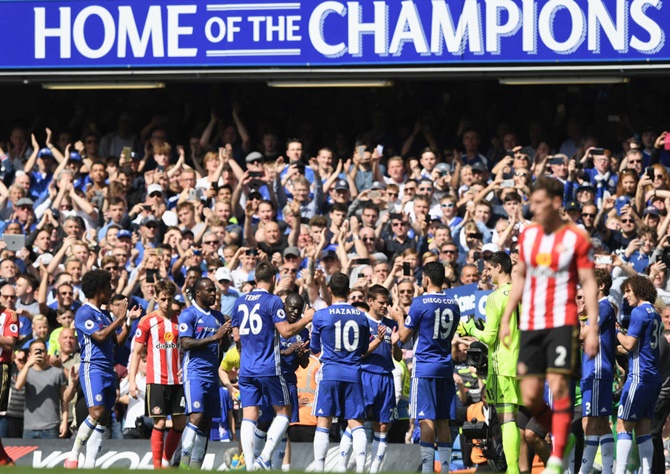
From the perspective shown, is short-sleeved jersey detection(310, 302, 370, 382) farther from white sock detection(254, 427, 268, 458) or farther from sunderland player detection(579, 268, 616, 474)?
sunderland player detection(579, 268, 616, 474)

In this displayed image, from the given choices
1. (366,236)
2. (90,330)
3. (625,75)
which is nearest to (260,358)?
(90,330)

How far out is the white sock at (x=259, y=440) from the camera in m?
15.4

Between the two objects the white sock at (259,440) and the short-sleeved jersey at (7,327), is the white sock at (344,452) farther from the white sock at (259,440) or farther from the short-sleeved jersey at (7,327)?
the short-sleeved jersey at (7,327)

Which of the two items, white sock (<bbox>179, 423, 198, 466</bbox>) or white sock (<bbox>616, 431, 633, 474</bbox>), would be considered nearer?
white sock (<bbox>616, 431, 633, 474</bbox>)

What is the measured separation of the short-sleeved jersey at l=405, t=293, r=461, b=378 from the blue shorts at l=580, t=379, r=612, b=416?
1.52 m

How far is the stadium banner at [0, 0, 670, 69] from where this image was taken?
20328 millimetres

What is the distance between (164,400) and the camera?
16.0 meters

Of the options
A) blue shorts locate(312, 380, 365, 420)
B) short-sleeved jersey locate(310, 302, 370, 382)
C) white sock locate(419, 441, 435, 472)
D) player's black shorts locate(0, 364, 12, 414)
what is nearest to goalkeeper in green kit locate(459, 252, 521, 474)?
white sock locate(419, 441, 435, 472)

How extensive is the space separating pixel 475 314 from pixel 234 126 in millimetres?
7169

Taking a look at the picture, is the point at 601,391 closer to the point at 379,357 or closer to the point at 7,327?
the point at 379,357

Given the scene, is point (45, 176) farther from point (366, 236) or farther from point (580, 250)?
point (580, 250)

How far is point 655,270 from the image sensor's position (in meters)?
17.3

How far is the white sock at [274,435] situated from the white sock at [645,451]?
12.1ft

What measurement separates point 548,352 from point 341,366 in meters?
4.88
